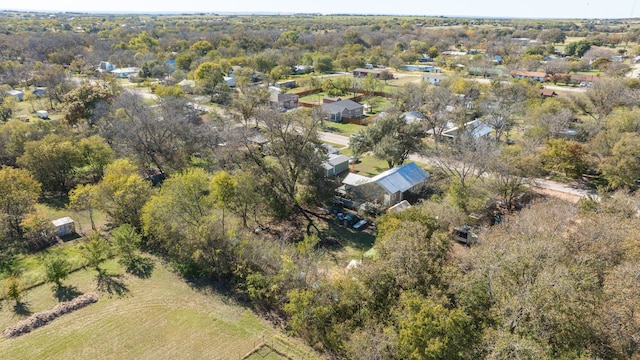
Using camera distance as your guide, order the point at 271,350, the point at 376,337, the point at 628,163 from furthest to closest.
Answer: the point at 628,163
the point at 271,350
the point at 376,337

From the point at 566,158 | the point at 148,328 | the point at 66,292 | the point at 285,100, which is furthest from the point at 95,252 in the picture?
the point at 285,100

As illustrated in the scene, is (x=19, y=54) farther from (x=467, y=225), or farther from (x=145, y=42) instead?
(x=467, y=225)

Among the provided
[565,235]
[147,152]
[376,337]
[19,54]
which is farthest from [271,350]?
[19,54]

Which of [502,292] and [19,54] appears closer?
[502,292]

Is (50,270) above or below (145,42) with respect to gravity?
below

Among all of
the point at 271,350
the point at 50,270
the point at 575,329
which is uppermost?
the point at 575,329

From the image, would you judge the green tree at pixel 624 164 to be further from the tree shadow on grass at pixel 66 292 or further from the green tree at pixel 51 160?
the green tree at pixel 51 160

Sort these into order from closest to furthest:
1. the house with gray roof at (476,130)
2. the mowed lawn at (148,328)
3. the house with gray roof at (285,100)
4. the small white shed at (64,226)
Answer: the mowed lawn at (148,328) → the small white shed at (64,226) → the house with gray roof at (476,130) → the house with gray roof at (285,100)

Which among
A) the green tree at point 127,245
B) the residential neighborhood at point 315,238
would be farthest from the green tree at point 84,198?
the green tree at point 127,245
